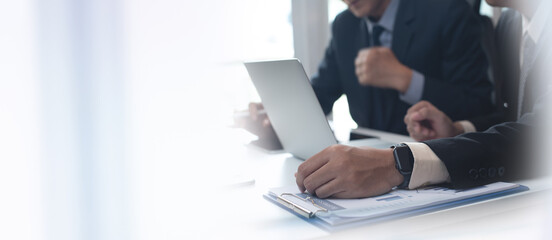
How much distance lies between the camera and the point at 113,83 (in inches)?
19.3

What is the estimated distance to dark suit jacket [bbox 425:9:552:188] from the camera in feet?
2.53

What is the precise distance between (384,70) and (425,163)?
0.84 meters

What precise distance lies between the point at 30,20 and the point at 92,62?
64 millimetres

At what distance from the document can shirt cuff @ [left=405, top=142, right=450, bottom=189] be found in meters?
0.01

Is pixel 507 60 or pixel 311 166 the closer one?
pixel 311 166

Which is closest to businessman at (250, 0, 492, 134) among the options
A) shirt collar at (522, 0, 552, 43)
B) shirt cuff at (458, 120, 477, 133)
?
shirt cuff at (458, 120, 477, 133)

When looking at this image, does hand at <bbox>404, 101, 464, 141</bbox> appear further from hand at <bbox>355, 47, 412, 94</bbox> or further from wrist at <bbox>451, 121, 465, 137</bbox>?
hand at <bbox>355, 47, 412, 94</bbox>

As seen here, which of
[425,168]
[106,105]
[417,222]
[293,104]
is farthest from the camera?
[293,104]

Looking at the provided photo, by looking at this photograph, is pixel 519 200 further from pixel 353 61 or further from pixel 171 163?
pixel 353 61

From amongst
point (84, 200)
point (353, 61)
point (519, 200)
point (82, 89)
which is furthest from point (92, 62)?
point (353, 61)

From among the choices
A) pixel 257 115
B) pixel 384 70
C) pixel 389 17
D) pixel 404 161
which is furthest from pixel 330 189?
pixel 389 17

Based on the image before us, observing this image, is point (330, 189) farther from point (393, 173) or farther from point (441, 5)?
point (441, 5)

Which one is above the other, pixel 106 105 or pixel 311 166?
pixel 106 105

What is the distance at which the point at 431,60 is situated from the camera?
5.54 ft
